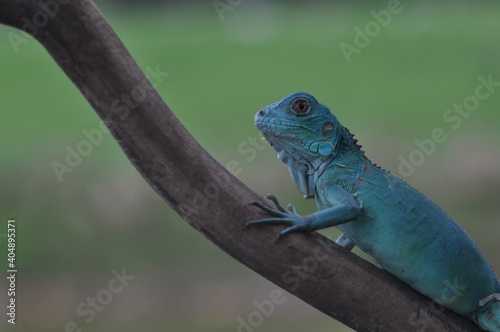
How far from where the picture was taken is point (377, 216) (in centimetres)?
281

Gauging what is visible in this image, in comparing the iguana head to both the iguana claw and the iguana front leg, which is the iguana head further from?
A: the iguana claw

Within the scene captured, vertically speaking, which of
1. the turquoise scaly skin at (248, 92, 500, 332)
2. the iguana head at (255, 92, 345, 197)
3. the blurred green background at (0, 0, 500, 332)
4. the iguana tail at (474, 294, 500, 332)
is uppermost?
the blurred green background at (0, 0, 500, 332)

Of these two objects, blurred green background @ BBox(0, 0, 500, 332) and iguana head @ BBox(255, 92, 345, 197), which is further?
blurred green background @ BBox(0, 0, 500, 332)

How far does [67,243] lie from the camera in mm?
7148

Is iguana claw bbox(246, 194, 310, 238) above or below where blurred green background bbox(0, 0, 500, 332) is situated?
below

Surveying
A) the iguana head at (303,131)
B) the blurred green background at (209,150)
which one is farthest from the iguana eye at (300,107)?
the blurred green background at (209,150)

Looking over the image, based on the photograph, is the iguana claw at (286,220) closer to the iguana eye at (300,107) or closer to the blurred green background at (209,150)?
the iguana eye at (300,107)

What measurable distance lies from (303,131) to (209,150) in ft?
16.6

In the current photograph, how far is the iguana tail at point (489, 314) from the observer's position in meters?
2.78

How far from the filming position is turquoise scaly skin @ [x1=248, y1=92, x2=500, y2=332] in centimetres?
277

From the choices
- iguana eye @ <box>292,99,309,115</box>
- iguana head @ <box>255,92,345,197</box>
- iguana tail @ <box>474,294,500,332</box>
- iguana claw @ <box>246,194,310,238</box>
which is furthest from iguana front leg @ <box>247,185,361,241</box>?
iguana tail @ <box>474,294,500,332</box>

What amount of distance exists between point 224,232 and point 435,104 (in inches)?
303

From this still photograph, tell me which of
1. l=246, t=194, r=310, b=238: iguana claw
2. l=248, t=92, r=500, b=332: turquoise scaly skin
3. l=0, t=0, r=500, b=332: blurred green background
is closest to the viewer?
l=246, t=194, r=310, b=238: iguana claw

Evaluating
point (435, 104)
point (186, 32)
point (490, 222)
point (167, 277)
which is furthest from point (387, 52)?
point (167, 277)
